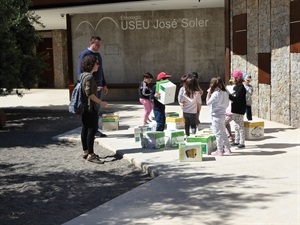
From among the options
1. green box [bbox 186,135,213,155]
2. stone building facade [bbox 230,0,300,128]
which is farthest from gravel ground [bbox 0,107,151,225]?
stone building facade [bbox 230,0,300,128]

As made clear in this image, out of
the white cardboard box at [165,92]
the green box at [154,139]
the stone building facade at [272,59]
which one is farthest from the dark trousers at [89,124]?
→ the stone building facade at [272,59]

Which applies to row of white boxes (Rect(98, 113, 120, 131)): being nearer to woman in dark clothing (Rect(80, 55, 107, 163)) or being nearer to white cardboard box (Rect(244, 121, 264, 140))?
woman in dark clothing (Rect(80, 55, 107, 163))

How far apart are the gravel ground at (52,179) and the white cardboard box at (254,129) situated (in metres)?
2.69

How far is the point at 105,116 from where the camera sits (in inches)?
470

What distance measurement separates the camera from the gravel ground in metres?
6.18

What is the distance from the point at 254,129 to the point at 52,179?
424 centimetres

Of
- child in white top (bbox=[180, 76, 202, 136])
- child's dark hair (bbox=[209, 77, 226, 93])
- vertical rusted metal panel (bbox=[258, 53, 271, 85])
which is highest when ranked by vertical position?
vertical rusted metal panel (bbox=[258, 53, 271, 85])

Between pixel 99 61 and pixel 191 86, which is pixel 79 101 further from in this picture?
pixel 191 86

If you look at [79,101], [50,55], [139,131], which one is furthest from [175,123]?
[50,55]

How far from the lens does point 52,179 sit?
775cm

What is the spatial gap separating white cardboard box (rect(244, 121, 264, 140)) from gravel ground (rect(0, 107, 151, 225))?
106 inches

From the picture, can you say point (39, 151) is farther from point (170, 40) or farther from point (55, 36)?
point (55, 36)

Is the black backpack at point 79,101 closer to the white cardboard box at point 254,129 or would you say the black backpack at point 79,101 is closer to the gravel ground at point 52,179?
the gravel ground at point 52,179

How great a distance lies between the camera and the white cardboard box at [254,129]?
10.0 metres
